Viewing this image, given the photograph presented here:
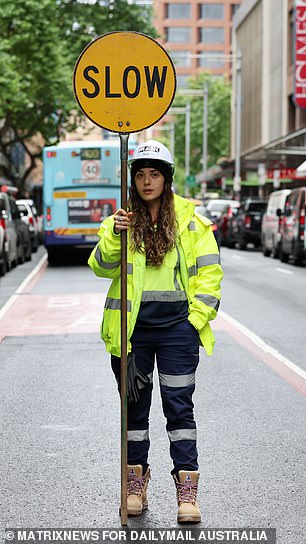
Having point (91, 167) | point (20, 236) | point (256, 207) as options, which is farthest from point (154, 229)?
point (256, 207)

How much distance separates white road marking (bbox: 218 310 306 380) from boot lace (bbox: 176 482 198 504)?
493 cm

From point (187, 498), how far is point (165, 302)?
2.93ft

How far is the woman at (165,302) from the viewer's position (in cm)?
558

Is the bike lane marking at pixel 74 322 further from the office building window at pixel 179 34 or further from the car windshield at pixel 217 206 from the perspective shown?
the office building window at pixel 179 34

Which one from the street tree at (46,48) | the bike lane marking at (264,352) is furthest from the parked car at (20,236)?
the bike lane marking at (264,352)

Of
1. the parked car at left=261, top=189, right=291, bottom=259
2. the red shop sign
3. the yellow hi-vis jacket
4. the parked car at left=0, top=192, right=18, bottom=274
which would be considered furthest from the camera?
the red shop sign

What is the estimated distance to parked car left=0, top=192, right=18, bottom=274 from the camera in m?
26.1

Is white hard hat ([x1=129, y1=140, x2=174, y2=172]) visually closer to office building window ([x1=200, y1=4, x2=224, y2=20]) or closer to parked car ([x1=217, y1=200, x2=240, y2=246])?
parked car ([x1=217, y1=200, x2=240, y2=246])

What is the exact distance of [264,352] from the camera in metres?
12.2

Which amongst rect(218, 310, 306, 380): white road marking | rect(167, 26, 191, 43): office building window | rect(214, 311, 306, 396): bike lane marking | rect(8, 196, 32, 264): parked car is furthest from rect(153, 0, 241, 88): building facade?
rect(214, 311, 306, 396): bike lane marking

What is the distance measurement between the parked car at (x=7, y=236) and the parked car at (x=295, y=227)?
6820 millimetres

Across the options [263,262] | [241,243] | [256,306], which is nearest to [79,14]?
[241,243]

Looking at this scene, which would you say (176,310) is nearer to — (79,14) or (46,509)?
(46,509)

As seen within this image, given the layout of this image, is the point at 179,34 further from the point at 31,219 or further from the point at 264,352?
the point at 264,352
